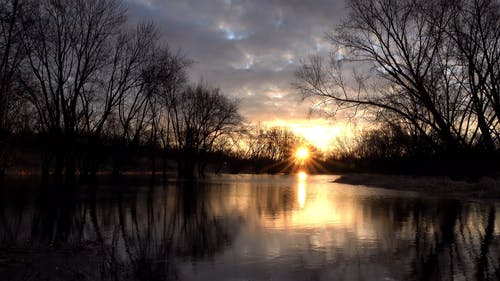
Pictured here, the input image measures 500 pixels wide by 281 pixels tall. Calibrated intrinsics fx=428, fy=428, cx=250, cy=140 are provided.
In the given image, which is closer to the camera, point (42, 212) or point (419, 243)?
point (419, 243)

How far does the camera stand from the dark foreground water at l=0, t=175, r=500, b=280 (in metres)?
7.39

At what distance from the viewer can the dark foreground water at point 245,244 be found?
7.39 metres

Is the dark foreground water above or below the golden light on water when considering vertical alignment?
below

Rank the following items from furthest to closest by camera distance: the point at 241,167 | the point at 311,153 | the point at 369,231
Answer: the point at 311,153
the point at 241,167
the point at 369,231

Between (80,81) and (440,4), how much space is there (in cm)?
2609

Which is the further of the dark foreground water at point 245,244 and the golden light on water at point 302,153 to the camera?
the golden light on water at point 302,153

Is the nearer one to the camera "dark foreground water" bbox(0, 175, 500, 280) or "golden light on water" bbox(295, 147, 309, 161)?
"dark foreground water" bbox(0, 175, 500, 280)

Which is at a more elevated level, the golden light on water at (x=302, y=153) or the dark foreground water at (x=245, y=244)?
the golden light on water at (x=302, y=153)

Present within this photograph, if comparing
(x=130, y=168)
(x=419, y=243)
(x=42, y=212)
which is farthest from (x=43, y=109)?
(x=130, y=168)

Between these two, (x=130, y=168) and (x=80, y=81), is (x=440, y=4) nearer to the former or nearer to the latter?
(x=80, y=81)

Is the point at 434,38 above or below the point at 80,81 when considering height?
above

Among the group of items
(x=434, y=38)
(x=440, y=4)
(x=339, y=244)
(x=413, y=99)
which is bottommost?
(x=339, y=244)

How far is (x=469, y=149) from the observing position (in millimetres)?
30906

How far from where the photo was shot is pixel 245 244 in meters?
10.3
